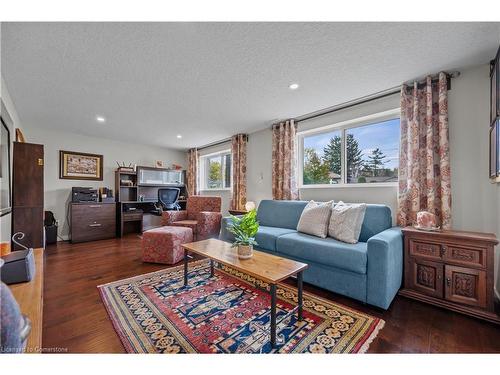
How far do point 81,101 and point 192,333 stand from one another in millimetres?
3113

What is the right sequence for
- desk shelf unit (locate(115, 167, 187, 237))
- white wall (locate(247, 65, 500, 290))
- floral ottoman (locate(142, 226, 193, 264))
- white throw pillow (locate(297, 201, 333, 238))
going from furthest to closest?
1. desk shelf unit (locate(115, 167, 187, 237))
2. floral ottoman (locate(142, 226, 193, 264))
3. white throw pillow (locate(297, 201, 333, 238))
4. white wall (locate(247, 65, 500, 290))

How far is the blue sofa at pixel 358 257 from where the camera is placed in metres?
1.75

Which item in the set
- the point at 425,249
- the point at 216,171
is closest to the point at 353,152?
the point at 425,249

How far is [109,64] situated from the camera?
1.97 m

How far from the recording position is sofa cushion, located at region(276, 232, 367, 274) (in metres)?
1.85

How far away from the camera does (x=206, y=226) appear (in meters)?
3.74

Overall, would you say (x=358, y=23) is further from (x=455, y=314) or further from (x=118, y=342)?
(x=118, y=342)

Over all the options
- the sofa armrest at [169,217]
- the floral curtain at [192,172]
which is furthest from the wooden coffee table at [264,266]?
the floral curtain at [192,172]

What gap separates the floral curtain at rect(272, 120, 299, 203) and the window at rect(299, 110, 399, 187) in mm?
193

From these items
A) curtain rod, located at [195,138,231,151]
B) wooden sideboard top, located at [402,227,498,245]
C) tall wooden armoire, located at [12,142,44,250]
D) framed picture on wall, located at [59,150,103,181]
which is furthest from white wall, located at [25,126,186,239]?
wooden sideboard top, located at [402,227,498,245]

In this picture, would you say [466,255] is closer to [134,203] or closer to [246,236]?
[246,236]

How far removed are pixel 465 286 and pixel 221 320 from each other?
1.97 meters

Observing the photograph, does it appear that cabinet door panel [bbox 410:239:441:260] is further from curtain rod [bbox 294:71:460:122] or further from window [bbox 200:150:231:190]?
window [bbox 200:150:231:190]
